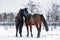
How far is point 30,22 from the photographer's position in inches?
470

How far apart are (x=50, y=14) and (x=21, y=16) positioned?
141 ft

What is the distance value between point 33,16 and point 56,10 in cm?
4465

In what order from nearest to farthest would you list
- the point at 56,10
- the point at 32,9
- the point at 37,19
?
the point at 37,19, the point at 32,9, the point at 56,10

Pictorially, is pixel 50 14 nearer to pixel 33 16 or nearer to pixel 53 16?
pixel 53 16

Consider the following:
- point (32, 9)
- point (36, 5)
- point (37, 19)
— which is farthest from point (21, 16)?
point (36, 5)

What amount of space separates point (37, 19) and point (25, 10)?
107 centimetres

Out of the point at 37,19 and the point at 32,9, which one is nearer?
the point at 37,19

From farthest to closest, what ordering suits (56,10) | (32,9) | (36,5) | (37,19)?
(56,10), (36,5), (32,9), (37,19)

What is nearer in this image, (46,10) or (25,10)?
(25,10)

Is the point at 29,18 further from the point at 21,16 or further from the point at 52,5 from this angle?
the point at 52,5

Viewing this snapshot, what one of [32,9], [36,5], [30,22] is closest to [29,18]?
[30,22]

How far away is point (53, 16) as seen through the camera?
53062 mm

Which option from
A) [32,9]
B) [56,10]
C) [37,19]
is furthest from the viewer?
[56,10]

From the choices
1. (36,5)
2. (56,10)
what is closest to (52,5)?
(56,10)
